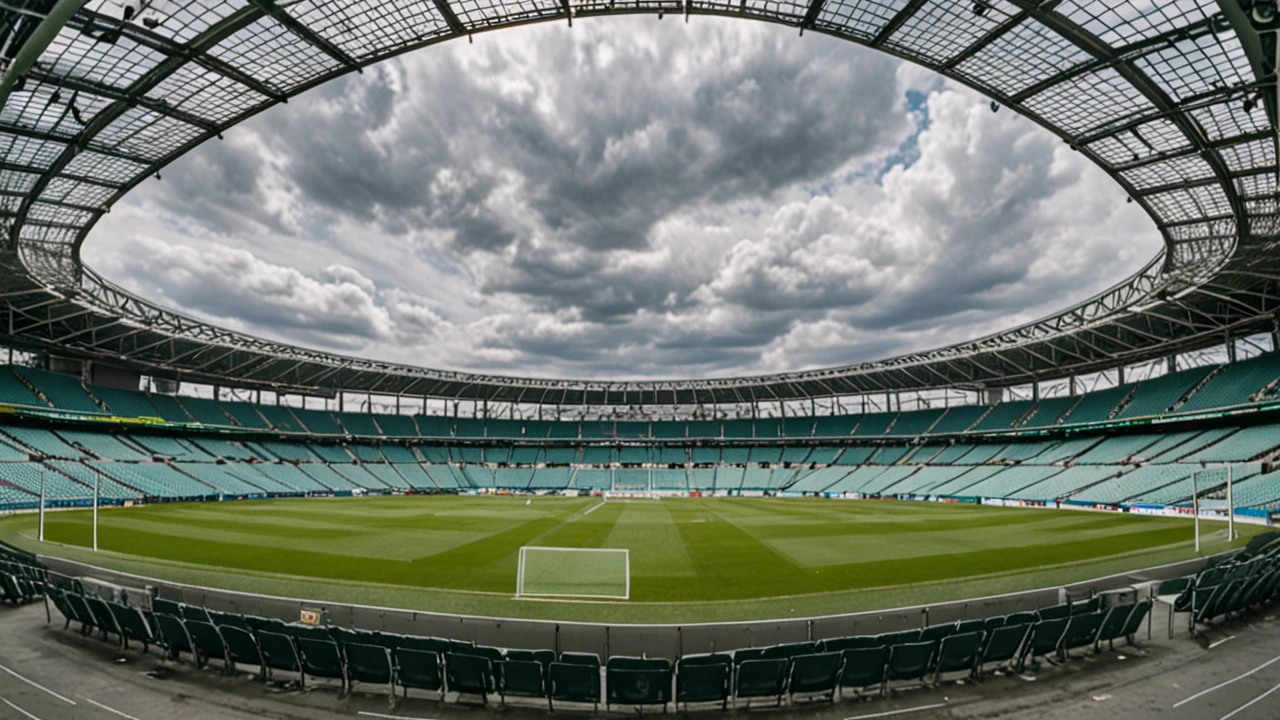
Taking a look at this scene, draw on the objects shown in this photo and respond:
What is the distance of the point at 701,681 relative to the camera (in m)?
8.66

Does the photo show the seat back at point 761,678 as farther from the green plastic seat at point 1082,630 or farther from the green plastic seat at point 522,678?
the green plastic seat at point 1082,630

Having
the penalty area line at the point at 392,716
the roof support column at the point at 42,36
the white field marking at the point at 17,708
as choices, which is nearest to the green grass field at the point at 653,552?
the penalty area line at the point at 392,716

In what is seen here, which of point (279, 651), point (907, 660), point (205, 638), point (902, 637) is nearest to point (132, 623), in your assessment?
point (205, 638)

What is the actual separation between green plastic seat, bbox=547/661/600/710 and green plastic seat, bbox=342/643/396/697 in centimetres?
251

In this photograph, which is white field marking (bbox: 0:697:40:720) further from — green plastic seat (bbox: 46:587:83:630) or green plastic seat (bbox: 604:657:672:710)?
green plastic seat (bbox: 604:657:672:710)

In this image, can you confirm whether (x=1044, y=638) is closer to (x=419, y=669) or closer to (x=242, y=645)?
(x=419, y=669)

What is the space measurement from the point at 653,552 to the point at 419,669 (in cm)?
1741

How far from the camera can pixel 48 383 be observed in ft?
181

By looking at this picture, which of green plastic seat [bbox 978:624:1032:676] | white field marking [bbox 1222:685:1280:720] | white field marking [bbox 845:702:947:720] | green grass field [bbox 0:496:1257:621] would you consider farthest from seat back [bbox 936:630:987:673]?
green grass field [bbox 0:496:1257:621]

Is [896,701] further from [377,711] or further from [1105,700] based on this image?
[377,711]

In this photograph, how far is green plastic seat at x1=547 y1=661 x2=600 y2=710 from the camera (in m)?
8.63

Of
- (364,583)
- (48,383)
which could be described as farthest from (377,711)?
(48,383)

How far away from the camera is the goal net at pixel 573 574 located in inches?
684

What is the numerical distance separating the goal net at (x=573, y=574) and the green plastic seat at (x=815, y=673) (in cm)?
782
